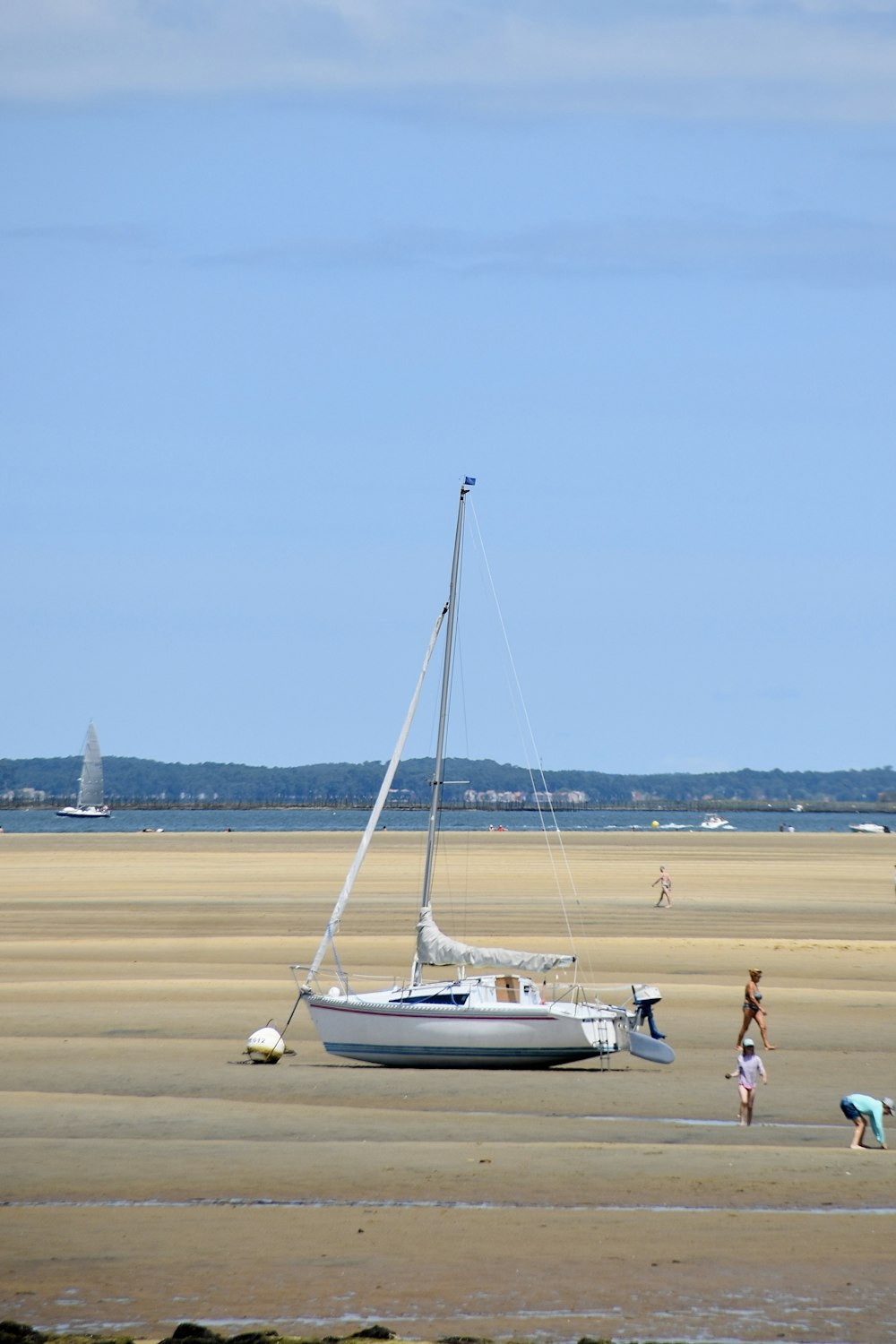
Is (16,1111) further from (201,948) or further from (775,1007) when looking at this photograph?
(201,948)

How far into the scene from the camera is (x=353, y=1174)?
57.2 ft

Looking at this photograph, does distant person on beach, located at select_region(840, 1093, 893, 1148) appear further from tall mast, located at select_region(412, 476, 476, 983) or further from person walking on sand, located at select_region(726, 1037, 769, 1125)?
tall mast, located at select_region(412, 476, 476, 983)

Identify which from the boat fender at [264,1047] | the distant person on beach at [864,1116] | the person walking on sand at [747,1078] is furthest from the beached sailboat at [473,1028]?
the distant person on beach at [864,1116]

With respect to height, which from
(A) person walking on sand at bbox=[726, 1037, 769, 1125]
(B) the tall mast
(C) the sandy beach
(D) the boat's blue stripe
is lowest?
(C) the sandy beach

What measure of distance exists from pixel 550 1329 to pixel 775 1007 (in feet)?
59.8

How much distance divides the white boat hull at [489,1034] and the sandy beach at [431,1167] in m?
0.35

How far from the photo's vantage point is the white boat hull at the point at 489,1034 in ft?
79.6

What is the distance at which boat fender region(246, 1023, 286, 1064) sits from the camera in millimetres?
24203

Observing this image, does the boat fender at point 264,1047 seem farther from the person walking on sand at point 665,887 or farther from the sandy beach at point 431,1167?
the person walking on sand at point 665,887

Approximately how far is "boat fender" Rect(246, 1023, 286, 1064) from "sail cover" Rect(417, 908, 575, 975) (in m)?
3.66

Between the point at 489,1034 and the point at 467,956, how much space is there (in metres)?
2.73

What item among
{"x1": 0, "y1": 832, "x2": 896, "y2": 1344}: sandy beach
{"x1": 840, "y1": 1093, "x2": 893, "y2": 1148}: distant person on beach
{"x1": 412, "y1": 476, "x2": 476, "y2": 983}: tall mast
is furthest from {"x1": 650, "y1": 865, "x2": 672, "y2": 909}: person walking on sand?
{"x1": 840, "y1": 1093, "x2": 893, "y2": 1148}: distant person on beach

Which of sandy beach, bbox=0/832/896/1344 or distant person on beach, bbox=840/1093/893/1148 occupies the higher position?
distant person on beach, bbox=840/1093/893/1148

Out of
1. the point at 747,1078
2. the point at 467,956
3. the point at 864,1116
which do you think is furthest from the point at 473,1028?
the point at 864,1116
